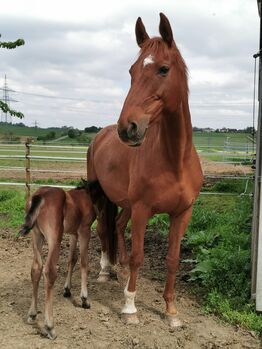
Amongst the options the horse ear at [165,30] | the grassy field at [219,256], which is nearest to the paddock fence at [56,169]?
the grassy field at [219,256]

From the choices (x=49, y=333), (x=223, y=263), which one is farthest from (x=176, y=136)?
(x=49, y=333)

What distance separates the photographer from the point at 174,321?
3939mm

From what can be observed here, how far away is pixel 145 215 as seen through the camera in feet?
12.7

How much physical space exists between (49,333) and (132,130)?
183 cm

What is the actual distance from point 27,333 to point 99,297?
1078 millimetres

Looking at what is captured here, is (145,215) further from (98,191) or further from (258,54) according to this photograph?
(258,54)

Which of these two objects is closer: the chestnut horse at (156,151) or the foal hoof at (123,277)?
the chestnut horse at (156,151)

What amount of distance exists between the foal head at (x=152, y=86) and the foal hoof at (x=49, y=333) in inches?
67.2

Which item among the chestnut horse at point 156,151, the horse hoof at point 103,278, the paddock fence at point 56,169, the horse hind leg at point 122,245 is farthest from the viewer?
the paddock fence at point 56,169

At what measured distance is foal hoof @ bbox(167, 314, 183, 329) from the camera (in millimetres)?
3907

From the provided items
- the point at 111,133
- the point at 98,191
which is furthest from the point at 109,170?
the point at 111,133

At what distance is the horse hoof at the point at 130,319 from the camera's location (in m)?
3.92

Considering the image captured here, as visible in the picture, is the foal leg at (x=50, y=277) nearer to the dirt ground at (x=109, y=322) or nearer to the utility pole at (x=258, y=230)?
the dirt ground at (x=109, y=322)

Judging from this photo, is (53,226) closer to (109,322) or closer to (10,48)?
(109,322)
